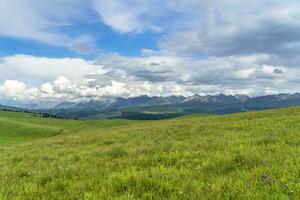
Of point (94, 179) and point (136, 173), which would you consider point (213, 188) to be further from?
point (94, 179)

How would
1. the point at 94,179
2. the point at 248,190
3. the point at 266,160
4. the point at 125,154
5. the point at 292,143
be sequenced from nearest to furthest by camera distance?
the point at 248,190, the point at 94,179, the point at 266,160, the point at 292,143, the point at 125,154

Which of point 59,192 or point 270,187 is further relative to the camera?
point 59,192

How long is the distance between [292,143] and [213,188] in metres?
7.89

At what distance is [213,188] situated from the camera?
7.23m

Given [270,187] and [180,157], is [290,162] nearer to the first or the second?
[270,187]

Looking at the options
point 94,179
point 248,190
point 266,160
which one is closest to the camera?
point 248,190

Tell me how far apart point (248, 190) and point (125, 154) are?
888cm

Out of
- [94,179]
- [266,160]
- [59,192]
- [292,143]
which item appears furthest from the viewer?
[292,143]

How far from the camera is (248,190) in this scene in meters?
6.84

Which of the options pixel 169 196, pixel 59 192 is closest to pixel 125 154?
pixel 59 192

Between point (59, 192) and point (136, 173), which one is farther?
point (136, 173)

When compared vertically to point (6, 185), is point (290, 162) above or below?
above

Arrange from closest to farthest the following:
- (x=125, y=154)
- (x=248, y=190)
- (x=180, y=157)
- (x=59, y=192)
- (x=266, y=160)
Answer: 1. (x=248, y=190)
2. (x=59, y=192)
3. (x=266, y=160)
4. (x=180, y=157)
5. (x=125, y=154)

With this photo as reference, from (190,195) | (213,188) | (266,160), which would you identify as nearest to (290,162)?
(266,160)
